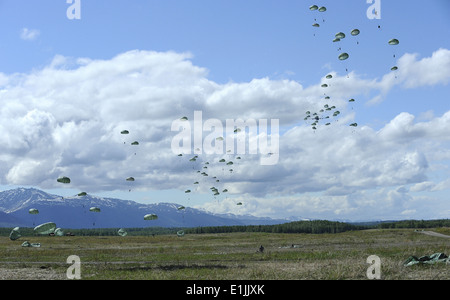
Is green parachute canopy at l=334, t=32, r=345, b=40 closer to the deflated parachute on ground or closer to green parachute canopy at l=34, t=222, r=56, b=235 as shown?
the deflated parachute on ground

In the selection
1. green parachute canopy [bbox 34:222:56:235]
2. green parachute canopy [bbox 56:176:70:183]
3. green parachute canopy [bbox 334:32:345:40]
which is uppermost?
green parachute canopy [bbox 334:32:345:40]

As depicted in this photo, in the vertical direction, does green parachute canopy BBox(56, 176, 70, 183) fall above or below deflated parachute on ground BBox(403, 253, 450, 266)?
above

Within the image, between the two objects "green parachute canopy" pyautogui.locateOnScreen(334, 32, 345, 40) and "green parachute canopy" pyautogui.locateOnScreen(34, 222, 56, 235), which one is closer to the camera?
"green parachute canopy" pyautogui.locateOnScreen(34, 222, 56, 235)

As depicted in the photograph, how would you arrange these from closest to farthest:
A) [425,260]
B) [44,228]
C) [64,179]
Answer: [425,260], [44,228], [64,179]

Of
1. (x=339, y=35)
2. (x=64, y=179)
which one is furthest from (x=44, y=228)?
(x=339, y=35)

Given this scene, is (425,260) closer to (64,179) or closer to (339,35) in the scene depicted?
(339,35)

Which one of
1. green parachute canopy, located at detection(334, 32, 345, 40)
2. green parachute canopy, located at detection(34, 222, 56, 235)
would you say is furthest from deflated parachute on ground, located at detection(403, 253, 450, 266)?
green parachute canopy, located at detection(34, 222, 56, 235)

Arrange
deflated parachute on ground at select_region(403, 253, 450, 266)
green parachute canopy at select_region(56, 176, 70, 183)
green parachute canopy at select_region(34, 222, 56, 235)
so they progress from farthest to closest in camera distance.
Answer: green parachute canopy at select_region(56, 176, 70, 183)
green parachute canopy at select_region(34, 222, 56, 235)
deflated parachute on ground at select_region(403, 253, 450, 266)

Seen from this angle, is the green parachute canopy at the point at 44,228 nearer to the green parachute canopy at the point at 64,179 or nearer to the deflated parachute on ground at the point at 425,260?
the green parachute canopy at the point at 64,179
